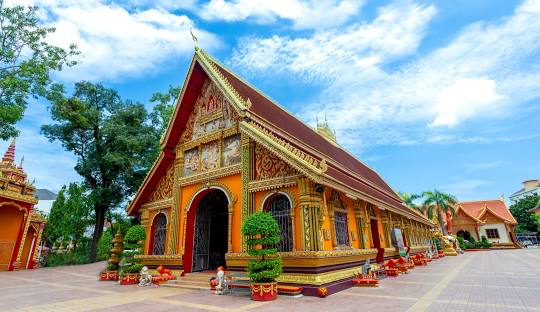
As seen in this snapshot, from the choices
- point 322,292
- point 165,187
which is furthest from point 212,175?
point 322,292

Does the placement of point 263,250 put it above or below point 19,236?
below

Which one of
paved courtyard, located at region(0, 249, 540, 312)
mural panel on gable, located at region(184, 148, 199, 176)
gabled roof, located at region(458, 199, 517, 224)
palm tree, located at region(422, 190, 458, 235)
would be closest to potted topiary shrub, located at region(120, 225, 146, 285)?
paved courtyard, located at region(0, 249, 540, 312)

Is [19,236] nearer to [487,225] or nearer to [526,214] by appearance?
[487,225]

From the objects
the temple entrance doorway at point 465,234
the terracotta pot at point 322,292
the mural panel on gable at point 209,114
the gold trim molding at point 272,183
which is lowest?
the terracotta pot at point 322,292

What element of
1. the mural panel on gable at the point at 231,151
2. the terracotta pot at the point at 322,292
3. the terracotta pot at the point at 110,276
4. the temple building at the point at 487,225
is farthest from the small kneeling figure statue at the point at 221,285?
the temple building at the point at 487,225

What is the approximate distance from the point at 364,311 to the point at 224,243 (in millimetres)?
8936

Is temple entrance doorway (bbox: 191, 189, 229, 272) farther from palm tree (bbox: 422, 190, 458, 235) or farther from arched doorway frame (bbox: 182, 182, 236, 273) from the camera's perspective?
palm tree (bbox: 422, 190, 458, 235)

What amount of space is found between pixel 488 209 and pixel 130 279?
152ft

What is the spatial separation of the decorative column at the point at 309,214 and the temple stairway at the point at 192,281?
4004 millimetres

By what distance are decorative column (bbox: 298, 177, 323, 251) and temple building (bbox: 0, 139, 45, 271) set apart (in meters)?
20.3

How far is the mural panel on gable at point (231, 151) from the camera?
10.5 m

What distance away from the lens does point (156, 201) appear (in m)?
13.0

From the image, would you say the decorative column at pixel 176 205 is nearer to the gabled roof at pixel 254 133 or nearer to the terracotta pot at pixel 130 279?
the gabled roof at pixel 254 133

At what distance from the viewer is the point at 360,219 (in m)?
11.2
